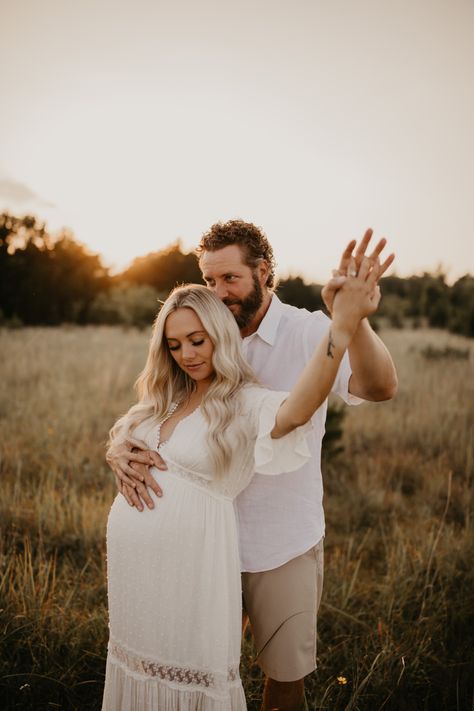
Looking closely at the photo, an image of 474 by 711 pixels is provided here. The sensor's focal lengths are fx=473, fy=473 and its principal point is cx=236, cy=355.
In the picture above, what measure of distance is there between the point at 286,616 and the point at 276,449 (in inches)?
35.0

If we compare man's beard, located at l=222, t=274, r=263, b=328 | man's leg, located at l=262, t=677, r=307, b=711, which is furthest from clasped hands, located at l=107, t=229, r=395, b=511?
man's leg, located at l=262, t=677, r=307, b=711

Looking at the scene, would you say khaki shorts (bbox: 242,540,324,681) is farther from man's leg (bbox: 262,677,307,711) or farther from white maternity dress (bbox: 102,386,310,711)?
white maternity dress (bbox: 102,386,310,711)

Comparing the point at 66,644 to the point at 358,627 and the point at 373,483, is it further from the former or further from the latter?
the point at 373,483

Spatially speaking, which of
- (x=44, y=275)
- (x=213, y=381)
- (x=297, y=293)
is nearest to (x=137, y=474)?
(x=213, y=381)

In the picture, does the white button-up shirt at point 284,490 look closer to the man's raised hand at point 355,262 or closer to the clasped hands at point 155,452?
the clasped hands at point 155,452

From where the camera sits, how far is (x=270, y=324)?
2.39 metres

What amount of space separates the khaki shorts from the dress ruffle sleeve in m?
0.65

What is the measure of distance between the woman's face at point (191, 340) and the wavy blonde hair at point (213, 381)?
1.1 inches

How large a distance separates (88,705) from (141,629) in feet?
3.23

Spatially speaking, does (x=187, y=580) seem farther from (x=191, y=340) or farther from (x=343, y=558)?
(x=343, y=558)

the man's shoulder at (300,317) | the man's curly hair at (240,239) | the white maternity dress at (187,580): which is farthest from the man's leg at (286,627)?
the man's curly hair at (240,239)

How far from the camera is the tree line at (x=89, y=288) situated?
2033 centimetres

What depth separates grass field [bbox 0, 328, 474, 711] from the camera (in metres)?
2.64

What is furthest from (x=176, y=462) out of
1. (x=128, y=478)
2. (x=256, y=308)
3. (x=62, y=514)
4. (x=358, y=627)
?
(x=62, y=514)
